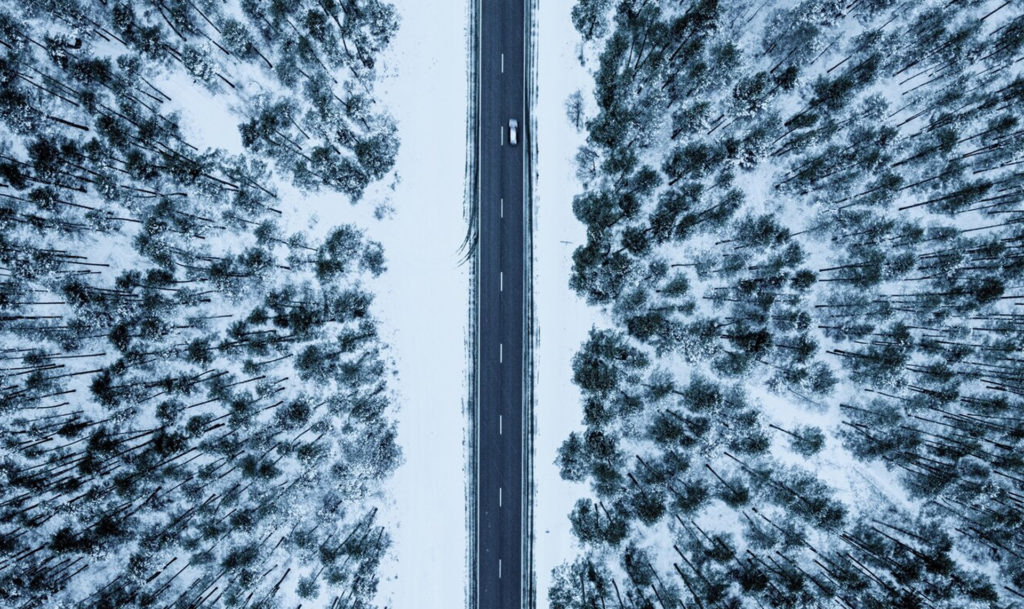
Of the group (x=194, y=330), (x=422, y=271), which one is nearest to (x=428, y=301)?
(x=422, y=271)

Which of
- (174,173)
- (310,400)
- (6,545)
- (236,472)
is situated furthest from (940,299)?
(6,545)

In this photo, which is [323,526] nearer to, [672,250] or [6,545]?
[6,545]

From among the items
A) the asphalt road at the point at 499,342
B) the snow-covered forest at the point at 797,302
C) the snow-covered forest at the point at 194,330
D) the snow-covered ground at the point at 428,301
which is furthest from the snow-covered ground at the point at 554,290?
the snow-covered forest at the point at 194,330

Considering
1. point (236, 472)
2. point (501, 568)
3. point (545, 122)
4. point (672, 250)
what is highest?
point (545, 122)

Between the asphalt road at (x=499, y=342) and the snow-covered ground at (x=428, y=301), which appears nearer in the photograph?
the snow-covered ground at (x=428, y=301)

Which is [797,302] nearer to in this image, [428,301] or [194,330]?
[428,301]

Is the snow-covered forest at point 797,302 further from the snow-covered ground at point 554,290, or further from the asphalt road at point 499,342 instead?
the asphalt road at point 499,342
